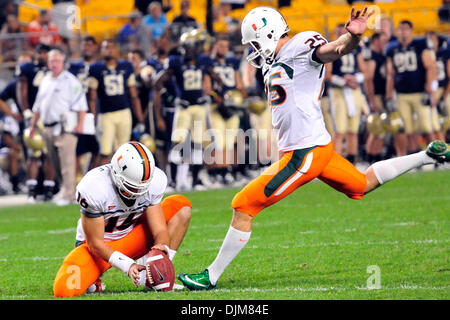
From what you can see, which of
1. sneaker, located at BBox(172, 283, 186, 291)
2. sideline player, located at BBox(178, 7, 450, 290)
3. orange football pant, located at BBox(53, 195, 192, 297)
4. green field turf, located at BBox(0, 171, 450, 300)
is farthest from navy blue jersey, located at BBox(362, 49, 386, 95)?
sneaker, located at BBox(172, 283, 186, 291)

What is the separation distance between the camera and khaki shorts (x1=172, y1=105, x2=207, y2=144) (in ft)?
39.5

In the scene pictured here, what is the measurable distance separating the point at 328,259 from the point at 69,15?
11650mm

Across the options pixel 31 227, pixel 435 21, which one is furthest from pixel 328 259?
pixel 435 21

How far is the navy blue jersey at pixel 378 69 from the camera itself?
13.3m

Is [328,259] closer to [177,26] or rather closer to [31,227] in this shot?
[31,227]

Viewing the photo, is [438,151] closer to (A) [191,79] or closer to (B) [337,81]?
(A) [191,79]

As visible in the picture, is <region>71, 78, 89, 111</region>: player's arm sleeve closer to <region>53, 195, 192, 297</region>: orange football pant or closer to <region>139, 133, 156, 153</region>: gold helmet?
<region>139, 133, 156, 153</region>: gold helmet

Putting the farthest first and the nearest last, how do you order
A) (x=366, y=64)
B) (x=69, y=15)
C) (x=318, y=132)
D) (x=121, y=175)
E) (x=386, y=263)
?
(x=69, y=15) → (x=366, y=64) → (x=386, y=263) → (x=318, y=132) → (x=121, y=175)

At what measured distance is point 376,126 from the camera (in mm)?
12953

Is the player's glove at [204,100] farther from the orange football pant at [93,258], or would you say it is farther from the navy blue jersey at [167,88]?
the orange football pant at [93,258]

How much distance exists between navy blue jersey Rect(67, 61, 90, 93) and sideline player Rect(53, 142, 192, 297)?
6.44 m

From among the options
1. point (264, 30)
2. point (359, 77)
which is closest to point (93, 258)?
point (264, 30)

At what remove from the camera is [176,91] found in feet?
40.1

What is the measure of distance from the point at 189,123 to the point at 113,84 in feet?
4.05
